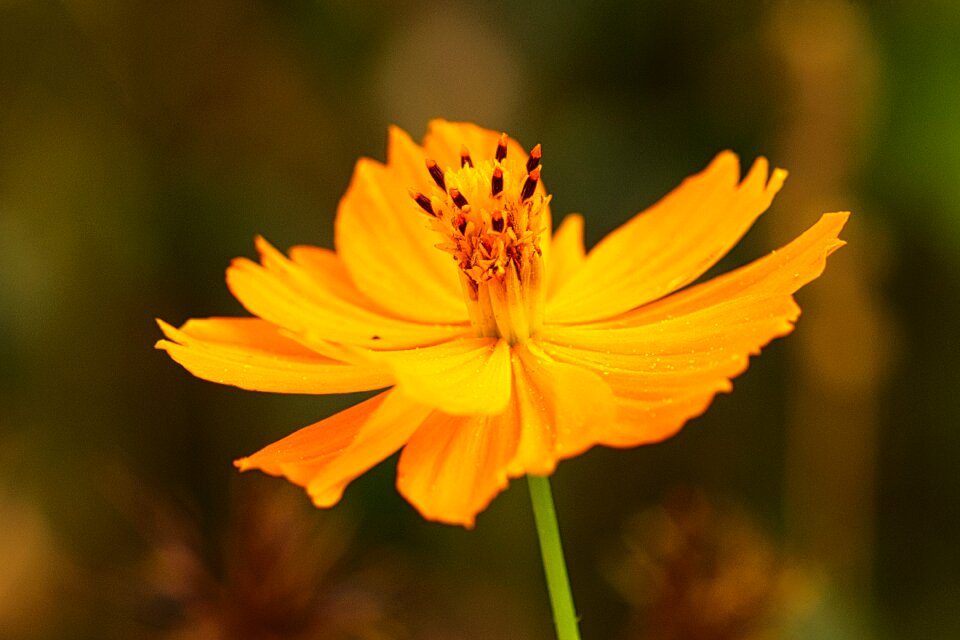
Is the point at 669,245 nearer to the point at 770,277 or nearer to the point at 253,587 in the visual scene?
the point at 770,277

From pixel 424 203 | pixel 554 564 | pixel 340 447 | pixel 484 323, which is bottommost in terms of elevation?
pixel 554 564

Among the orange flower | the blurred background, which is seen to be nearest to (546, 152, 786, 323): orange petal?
the orange flower

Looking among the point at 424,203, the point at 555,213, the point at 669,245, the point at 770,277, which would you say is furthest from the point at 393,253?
the point at 555,213

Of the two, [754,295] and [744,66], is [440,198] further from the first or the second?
[744,66]

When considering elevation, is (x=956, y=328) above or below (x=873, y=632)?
above

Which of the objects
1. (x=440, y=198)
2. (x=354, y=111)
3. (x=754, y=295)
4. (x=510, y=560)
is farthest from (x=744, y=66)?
(x=754, y=295)

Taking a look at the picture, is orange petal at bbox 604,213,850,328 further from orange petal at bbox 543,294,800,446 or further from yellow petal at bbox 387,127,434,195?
yellow petal at bbox 387,127,434,195
